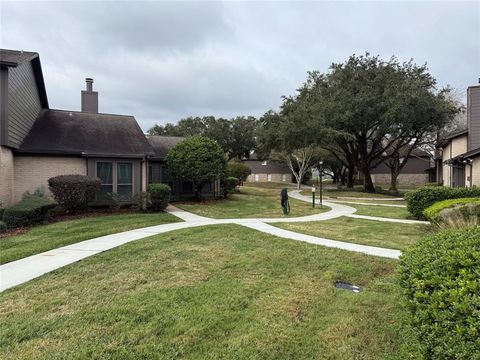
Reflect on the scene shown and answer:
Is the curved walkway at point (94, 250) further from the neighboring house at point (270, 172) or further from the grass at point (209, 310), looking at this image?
the neighboring house at point (270, 172)

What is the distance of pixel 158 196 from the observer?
44.0 ft

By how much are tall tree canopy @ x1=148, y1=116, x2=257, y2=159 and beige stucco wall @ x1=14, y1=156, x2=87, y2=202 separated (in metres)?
37.9

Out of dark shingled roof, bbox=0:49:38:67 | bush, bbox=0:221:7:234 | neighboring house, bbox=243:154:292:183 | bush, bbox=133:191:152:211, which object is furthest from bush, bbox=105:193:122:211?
neighboring house, bbox=243:154:292:183

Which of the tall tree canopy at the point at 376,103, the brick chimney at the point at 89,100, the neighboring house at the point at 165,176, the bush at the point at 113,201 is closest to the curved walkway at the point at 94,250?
the bush at the point at 113,201

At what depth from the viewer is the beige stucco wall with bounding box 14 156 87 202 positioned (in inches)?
510

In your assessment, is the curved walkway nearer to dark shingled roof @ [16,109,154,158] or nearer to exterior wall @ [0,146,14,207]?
exterior wall @ [0,146,14,207]

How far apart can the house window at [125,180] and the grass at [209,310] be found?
8.54 metres

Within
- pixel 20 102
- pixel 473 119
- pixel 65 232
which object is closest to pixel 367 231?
pixel 65 232

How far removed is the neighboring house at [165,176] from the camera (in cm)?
1762

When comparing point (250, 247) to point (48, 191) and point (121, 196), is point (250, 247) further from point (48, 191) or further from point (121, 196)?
point (48, 191)

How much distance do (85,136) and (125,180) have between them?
9.46 feet

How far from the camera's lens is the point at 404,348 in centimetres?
271

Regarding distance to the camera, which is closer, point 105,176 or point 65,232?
point 65,232

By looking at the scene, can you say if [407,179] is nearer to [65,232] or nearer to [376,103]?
[376,103]
